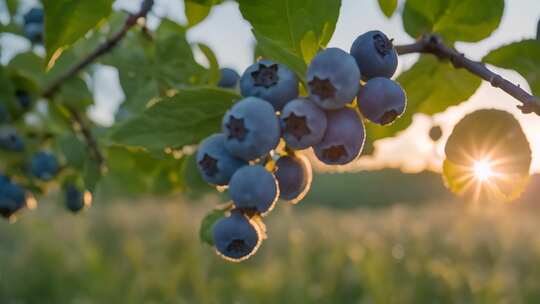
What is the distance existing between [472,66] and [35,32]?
112cm

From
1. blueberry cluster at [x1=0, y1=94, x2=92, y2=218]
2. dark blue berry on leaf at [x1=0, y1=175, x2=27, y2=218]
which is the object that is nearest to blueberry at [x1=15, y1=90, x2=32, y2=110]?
blueberry cluster at [x1=0, y1=94, x2=92, y2=218]

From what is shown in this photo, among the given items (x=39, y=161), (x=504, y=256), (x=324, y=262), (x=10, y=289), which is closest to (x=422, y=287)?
(x=324, y=262)

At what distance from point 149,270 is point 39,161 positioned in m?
6.59

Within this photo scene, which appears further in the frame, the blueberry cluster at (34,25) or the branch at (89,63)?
the blueberry cluster at (34,25)

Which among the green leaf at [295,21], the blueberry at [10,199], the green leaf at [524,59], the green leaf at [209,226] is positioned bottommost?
the blueberry at [10,199]

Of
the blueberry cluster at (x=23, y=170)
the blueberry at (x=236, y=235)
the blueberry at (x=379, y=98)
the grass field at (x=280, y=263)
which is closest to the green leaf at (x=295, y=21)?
the blueberry at (x=379, y=98)

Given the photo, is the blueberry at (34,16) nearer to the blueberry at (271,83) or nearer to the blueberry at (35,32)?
the blueberry at (35,32)

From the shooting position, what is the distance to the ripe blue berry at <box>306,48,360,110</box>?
2.10 feet

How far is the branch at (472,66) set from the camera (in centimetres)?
72

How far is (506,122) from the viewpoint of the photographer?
2.63 ft

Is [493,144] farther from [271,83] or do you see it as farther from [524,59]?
[271,83]

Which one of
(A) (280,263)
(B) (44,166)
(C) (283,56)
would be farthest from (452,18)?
(A) (280,263)

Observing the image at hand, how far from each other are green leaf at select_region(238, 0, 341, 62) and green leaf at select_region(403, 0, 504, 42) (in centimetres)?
25

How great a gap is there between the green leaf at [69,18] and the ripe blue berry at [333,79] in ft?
1.01
